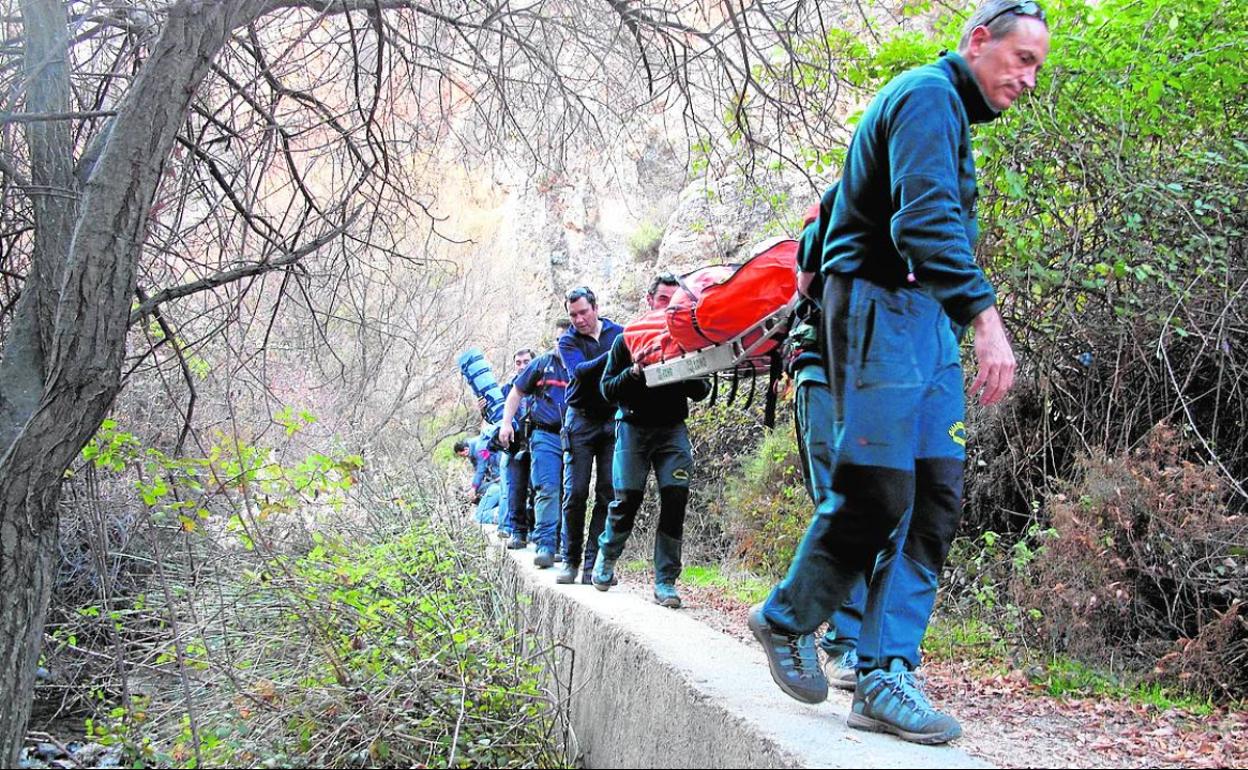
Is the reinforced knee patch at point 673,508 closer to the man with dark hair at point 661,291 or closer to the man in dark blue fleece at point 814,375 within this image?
the man with dark hair at point 661,291

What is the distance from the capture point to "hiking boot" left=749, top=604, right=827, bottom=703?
323cm

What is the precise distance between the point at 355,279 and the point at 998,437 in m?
4.25

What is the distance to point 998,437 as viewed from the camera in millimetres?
6996

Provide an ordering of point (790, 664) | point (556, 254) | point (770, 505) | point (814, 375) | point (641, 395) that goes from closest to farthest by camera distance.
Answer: point (790, 664) < point (814, 375) < point (641, 395) < point (770, 505) < point (556, 254)

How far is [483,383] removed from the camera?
12508mm

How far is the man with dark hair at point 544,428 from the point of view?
9.15m

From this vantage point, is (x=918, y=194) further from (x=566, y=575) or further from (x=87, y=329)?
(x=566, y=575)

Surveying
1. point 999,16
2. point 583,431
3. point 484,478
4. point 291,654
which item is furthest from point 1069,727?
point 484,478

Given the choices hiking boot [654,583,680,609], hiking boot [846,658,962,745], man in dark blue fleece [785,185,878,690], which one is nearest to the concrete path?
hiking boot [846,658,962,745]

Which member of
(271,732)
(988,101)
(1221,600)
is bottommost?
(271,732)

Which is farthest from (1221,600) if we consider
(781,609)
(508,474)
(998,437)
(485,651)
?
(508,474)

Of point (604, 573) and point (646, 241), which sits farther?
point (646, 241)

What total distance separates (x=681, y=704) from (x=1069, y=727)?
1.45 m

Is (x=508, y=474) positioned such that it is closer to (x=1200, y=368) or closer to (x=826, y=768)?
(x=1200, y=368)
